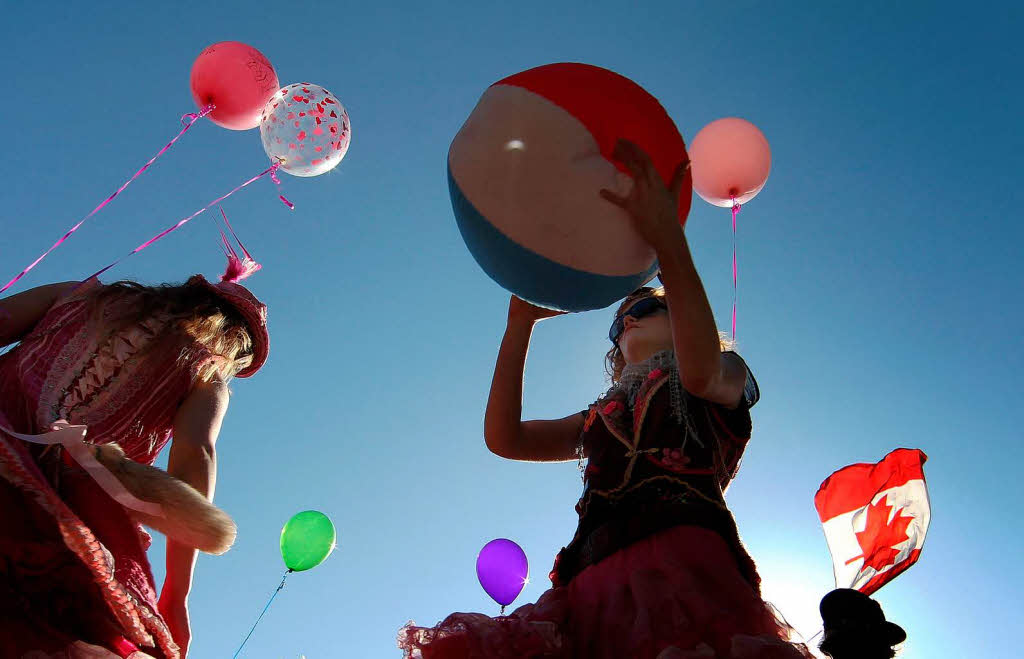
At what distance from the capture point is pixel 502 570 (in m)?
6.02

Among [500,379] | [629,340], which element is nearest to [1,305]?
[500,379]

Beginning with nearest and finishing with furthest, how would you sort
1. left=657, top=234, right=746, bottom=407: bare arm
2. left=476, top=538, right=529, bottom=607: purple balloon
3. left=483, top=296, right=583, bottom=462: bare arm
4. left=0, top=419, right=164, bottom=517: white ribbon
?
left=0, top=419, right=164, bottom=517: white ribbon
left=657, top=234, right=746, bottom=407: bare arm
left=483, top=296, right=583, bottom=462: bare arm
left=476, top=538, right=529, bottom=607: purple balloon

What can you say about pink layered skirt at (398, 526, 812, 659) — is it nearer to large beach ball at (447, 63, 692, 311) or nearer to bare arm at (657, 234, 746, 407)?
bare arm at (657, 234, 746, 407)

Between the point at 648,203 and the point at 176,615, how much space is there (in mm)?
1597

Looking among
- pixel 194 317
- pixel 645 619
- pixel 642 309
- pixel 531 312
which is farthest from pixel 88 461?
pixel 642 309

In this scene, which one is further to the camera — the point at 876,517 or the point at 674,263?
the point at 876,517

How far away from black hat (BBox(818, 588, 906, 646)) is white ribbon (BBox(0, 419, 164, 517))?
60.0 inches

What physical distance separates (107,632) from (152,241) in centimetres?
325

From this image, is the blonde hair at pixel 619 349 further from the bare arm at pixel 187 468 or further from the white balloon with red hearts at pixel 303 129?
the white balloon with red hearts at pixel 303 129

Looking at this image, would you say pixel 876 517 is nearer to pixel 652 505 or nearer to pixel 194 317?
pixel 652 505

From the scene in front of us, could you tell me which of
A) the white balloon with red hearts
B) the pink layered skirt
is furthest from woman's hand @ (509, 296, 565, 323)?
the white balloon with red hearts

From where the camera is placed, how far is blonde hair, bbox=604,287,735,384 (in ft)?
8.62

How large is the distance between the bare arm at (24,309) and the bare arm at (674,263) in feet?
5.49

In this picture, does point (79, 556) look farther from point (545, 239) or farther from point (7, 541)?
point (545, 239)
